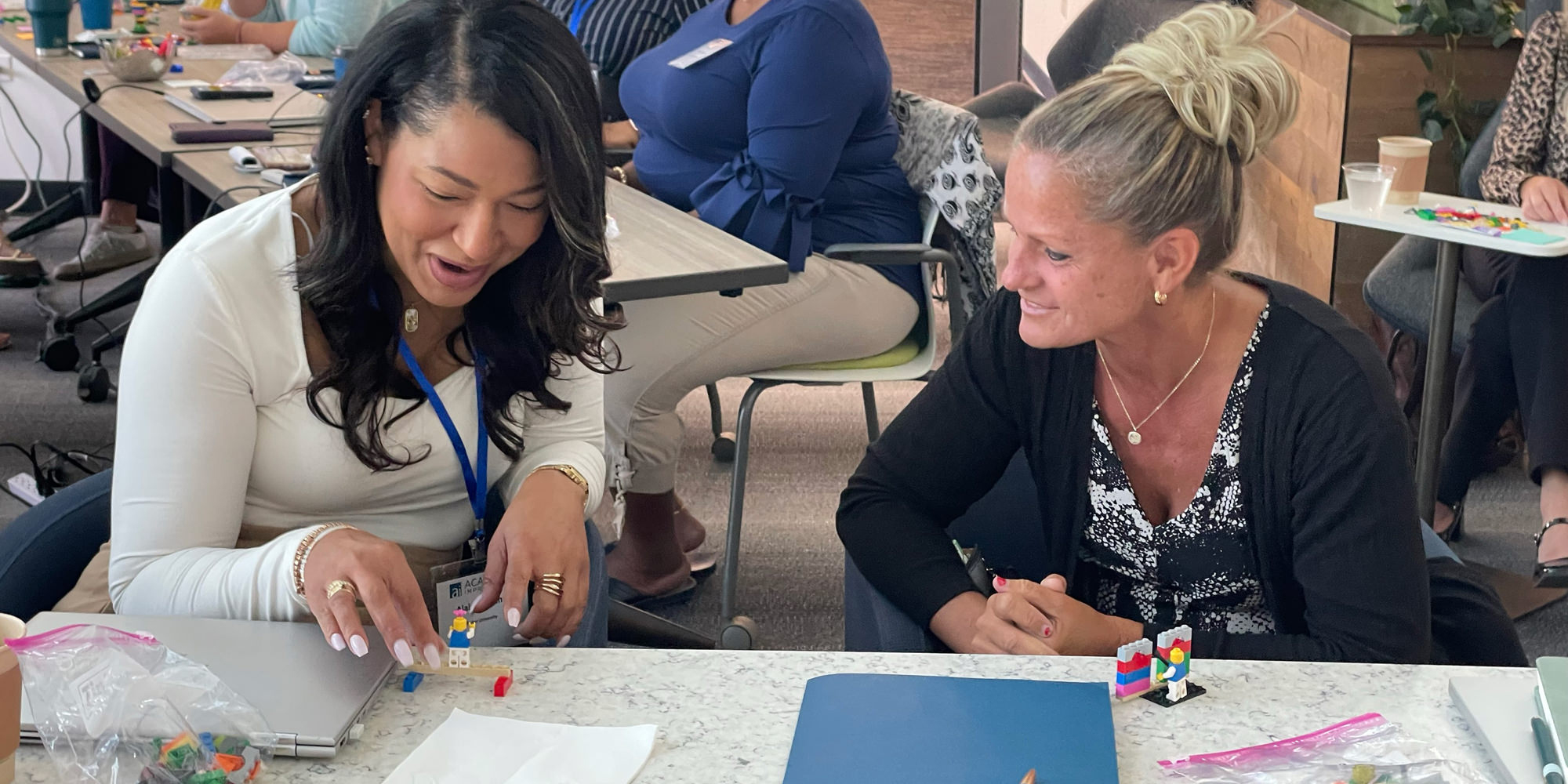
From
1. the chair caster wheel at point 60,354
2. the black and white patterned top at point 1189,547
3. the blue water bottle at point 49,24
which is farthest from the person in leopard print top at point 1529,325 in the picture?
the blue water bottle at point 49,24

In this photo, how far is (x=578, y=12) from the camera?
3602 millimetres

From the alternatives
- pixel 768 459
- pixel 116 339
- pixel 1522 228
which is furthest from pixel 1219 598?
pixel 116 339

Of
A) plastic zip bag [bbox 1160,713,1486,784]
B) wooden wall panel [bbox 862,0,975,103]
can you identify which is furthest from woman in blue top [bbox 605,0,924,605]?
wooden wall panel [bbox 862,0,975,103]

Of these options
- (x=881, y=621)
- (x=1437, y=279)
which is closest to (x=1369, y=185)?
(x=1437, y=279)

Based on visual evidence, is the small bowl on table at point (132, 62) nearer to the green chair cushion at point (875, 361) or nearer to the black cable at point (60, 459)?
the black cable at point (60, 459)

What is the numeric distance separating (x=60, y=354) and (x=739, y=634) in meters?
2.34

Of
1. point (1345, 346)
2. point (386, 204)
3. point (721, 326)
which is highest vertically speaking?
point (386, 204)

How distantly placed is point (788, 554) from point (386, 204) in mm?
1709

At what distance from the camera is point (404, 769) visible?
99 cm

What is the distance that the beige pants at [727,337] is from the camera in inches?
99.8

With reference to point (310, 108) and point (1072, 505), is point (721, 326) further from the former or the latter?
point (310, 108)

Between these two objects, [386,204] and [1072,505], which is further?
[1072,505]

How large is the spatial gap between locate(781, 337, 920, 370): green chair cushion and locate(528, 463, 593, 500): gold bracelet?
1.10 metres

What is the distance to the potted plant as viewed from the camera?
353cm
